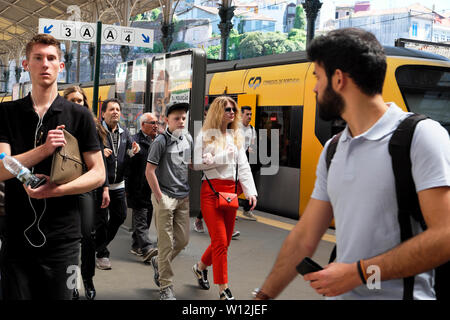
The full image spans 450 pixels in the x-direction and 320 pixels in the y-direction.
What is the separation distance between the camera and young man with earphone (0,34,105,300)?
260 centimetres

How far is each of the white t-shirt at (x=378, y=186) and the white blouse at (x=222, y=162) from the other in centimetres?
308

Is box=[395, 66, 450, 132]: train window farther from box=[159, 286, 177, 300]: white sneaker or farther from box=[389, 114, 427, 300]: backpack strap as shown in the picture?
box=[389, 114, 427, 300]: backpack strap

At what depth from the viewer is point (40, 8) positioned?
29.1 m

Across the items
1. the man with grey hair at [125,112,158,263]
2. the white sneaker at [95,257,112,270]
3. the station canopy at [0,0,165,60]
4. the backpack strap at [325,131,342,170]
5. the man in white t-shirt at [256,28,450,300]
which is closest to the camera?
the man in white t-shirt at [256,28,450,300]

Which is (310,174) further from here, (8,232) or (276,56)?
(8,232)

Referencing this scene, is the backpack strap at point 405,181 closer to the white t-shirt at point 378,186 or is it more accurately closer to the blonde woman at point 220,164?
the white t-shirt at point 378,186

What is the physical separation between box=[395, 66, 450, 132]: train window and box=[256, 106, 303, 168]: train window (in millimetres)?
1708

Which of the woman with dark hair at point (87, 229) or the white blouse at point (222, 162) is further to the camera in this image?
the white blouse at point (222, 162)

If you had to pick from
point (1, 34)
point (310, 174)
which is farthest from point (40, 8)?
point (310, 174)

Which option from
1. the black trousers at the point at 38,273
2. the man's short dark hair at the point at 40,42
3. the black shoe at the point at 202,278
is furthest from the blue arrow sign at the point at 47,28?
the black trousers at the point at 38,273

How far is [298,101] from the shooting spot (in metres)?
9.16

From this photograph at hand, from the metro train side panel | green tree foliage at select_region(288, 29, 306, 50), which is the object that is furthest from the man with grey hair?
green tree foliage at select_region(288, 29, 306, 50)

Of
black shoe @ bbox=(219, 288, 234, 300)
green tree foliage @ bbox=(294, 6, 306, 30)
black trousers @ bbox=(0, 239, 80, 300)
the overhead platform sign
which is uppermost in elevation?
green tree foliage @ bbox=(294, 6, 306, 30)

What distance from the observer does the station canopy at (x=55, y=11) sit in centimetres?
2506
